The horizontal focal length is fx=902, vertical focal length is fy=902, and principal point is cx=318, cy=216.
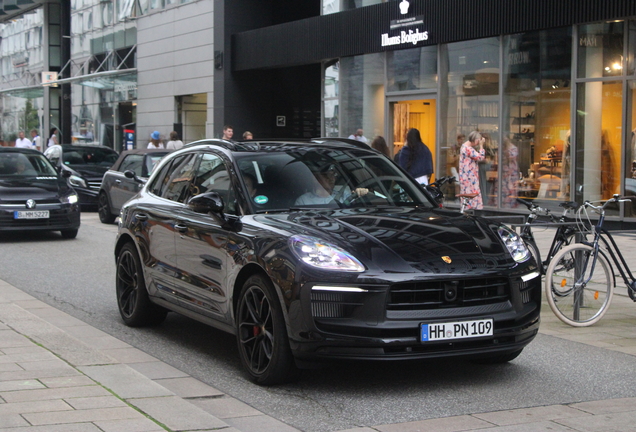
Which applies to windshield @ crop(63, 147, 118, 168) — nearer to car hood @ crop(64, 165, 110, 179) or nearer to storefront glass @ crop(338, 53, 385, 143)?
car hood @ crop(64, 165, 110, 179)

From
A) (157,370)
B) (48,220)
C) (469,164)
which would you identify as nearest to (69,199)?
(48,220)

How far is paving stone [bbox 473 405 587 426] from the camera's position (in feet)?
16.4

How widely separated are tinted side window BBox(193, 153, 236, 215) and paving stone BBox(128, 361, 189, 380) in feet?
3.83

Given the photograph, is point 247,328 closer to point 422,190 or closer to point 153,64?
point 422,190

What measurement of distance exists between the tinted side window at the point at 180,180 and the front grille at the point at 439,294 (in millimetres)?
2377

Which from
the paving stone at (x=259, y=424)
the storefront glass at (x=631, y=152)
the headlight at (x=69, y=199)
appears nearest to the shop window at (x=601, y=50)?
the storefront glass at (x=631, y=152)

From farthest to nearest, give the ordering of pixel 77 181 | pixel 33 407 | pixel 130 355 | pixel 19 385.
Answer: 1. pixel 77 181
2. pixel 130 355
3. pixel 19 385
4. pixel 33 407

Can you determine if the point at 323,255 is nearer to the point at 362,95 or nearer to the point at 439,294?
the point at 439,294

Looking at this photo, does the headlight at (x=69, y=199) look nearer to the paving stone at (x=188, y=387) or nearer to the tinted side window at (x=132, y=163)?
the tinted side window at (x=132, y=163)

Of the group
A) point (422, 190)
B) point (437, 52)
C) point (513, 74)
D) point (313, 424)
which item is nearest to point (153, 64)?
point (437, 52)

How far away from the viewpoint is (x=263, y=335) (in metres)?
5.73

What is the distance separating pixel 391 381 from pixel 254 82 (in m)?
24.6

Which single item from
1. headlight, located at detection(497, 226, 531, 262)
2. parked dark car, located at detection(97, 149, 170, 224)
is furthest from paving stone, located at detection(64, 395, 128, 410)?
parked dark car, located at detection(97, 149, 170, 224)

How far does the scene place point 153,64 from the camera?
114 ft
